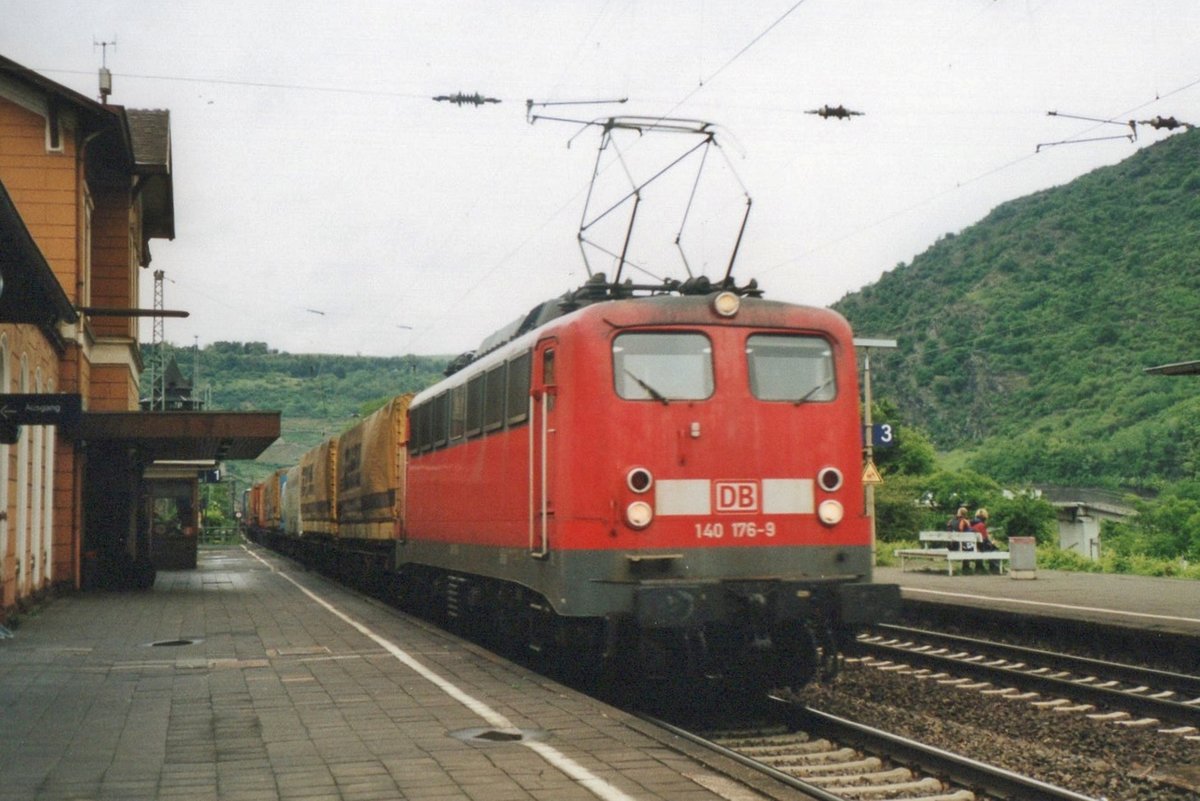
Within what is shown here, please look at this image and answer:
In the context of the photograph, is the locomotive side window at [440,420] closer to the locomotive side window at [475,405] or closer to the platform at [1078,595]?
the locomotive side window at [475,405]

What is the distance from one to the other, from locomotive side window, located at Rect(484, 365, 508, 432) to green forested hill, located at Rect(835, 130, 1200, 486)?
158ft

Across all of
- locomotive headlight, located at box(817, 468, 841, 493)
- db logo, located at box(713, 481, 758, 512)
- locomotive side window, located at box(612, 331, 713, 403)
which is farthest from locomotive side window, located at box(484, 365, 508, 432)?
locomotive headlight, located at box(817, 468, 841, 493)

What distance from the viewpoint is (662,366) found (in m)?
10.5

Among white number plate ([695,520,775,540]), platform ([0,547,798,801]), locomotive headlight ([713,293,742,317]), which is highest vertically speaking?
locomotive headlight ([713,293,742,317])

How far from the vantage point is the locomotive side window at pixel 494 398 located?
12297 mm

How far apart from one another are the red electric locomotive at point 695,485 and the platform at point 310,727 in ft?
2.74

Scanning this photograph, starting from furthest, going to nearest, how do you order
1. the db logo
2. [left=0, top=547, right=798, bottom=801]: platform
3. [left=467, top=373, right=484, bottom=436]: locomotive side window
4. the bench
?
the bench, [left=467, top=373, right=484, bottom=436]: locomotive side window, the db logo, [left=0, top=547, right=798, bottom=801]: platform

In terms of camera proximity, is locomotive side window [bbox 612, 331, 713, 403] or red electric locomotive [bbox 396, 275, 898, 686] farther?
locomotive side window [bbox 612, 331, 713, 403]

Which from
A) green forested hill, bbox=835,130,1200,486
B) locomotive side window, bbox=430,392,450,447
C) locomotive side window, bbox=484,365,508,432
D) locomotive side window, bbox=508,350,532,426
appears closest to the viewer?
locomotive side window, bbox=508,350,532,426

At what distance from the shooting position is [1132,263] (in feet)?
196

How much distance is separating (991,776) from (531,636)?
4.95 m

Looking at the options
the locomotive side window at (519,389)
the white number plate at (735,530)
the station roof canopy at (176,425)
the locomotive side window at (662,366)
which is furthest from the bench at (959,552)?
the locomotive side window at (662,366)

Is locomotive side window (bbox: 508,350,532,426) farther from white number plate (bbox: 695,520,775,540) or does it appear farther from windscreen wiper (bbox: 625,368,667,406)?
white number plate (bbox: 695,520,775,540)

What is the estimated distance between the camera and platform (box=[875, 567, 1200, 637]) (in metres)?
15.9
